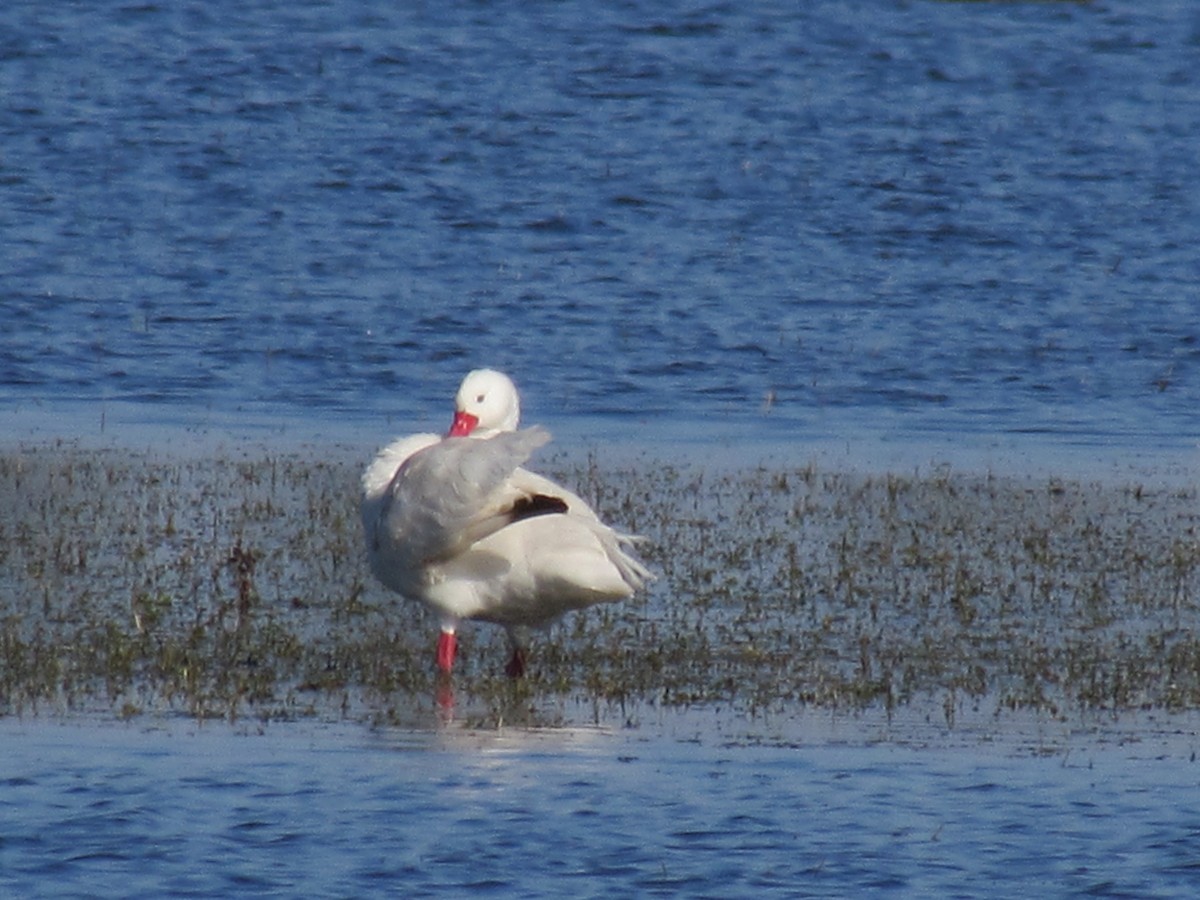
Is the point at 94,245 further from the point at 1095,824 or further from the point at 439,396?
the point at 1095,824

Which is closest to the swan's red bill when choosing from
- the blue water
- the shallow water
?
the shallow water

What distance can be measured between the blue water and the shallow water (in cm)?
786

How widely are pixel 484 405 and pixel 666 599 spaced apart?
1208mm

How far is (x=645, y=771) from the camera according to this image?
8523mm

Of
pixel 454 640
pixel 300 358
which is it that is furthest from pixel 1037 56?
pixel 454 640

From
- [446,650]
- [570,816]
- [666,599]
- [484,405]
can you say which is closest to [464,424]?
[484,405]

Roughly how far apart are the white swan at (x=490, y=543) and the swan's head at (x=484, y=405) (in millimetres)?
689

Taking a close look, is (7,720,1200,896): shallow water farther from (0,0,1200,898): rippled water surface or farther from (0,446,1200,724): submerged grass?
(0,446,1200,724): submerged grass

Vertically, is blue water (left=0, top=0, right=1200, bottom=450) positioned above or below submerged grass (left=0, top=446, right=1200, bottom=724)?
above

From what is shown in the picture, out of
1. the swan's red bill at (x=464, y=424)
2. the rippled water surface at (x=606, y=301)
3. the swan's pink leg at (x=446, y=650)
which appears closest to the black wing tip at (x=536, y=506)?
the swan's pink leg at (x=446, y=650)

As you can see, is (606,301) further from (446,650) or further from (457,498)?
(457,498)

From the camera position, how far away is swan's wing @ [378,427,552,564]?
976cm

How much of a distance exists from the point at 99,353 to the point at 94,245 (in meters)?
4.53

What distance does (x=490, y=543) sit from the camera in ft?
33.4
